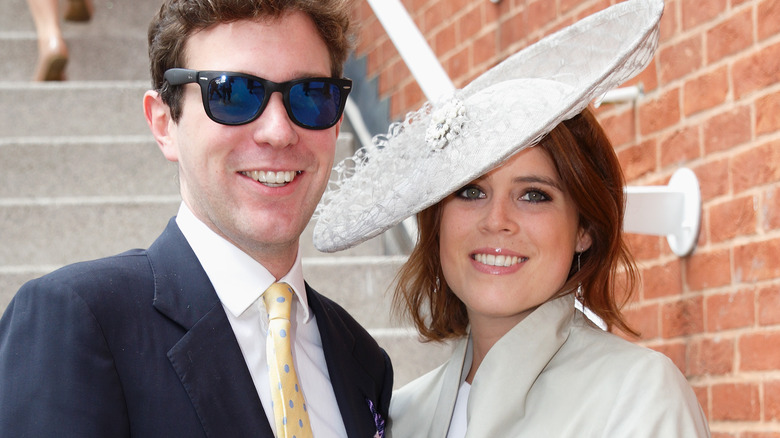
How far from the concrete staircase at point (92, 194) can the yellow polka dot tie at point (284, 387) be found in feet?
4.10

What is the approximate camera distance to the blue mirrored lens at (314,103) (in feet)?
6.23

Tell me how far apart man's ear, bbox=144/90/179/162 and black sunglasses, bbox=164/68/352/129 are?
0.09 meters

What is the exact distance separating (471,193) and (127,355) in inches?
35.1

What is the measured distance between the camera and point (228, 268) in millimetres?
1917

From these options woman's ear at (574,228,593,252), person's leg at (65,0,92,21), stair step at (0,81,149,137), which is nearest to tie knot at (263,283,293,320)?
woman's ear at (574,228,593,252)

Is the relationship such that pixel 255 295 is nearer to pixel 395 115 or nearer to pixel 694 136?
pixel 694 136

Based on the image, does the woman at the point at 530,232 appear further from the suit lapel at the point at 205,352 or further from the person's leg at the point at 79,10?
the person's leg at the point at 79,10

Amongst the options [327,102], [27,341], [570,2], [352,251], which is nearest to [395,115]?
[352,251]

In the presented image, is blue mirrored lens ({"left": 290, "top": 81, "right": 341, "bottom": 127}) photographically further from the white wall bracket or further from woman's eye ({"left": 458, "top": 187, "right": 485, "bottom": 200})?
the white wall bracket

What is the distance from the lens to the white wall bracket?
8.84ft

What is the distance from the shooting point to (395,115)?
14.7ft

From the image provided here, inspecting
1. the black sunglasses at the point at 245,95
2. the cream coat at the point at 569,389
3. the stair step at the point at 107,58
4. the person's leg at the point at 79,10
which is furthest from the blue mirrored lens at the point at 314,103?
the person's leg at the point at 79,10

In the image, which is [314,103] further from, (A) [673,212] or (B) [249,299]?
(A) [673,212]

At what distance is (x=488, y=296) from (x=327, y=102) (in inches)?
22.4
